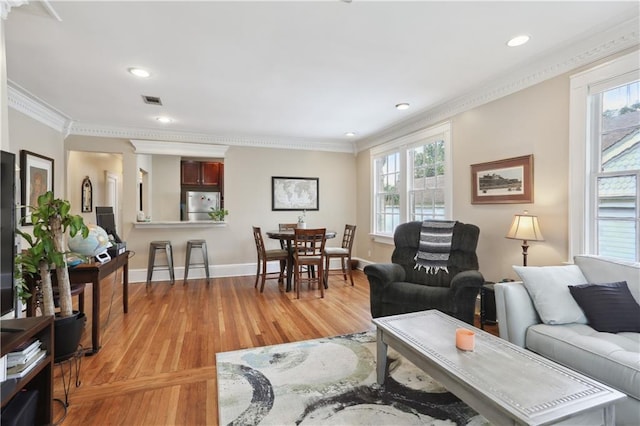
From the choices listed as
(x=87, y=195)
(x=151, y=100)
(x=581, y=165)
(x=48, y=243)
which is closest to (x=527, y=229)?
(x=581, y=165)

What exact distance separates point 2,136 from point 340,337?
2.74 metres

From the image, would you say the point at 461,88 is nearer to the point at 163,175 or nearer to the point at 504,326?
the point at 504,326

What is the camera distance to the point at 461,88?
11.1 feet

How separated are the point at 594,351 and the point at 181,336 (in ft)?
9.91

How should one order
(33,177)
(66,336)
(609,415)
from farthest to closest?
(33,177) → (66,336) → (609,415)

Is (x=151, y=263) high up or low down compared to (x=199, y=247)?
down

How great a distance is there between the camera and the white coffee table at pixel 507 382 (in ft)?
3.85

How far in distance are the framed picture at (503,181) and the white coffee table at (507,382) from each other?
1773mm

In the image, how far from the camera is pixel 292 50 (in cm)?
251

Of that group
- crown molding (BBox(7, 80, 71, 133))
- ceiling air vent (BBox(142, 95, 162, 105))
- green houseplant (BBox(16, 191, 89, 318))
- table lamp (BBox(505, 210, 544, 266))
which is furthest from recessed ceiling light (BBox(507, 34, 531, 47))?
crown molding (BBox(7, 80, 71, 133))

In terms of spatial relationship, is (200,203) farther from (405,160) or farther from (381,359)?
(381,359)

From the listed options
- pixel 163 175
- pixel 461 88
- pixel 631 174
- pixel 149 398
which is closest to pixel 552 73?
pixel 461 88

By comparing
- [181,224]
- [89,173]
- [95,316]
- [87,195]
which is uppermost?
[89,173]

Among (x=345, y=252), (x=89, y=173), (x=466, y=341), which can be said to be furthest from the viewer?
(x=89, y=173)
